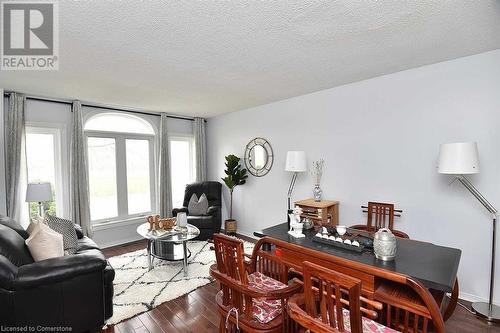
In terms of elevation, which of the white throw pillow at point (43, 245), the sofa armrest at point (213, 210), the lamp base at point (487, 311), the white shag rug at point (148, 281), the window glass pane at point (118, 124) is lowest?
the lamp base at point (487, 311)

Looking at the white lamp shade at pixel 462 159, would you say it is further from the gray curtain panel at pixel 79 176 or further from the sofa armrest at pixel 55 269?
the gray curtain panel at pixel 79 176

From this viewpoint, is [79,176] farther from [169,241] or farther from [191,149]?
[191,149]

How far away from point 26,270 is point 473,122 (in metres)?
4.39

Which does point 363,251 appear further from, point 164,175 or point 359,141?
point 164,175

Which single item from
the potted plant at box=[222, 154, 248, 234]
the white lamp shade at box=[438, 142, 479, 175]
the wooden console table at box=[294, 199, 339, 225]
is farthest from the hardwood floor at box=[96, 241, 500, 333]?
the potted plant at box=[222, 154, 248, 234]

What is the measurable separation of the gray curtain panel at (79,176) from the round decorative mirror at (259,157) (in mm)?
2924

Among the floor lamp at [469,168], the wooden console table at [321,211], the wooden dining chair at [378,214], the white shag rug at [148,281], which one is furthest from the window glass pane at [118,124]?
the floor lamp at [469,168]

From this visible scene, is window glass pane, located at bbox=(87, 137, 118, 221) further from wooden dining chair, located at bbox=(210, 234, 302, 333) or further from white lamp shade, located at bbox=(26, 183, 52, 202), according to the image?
wooden dining chair, located at bbox=(210, 234, 302, 333)

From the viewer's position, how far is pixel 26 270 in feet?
6.23

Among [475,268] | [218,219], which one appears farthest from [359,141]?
[218,219]

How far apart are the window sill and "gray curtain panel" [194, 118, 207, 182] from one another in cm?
148

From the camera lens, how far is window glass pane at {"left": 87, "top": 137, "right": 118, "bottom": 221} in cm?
440

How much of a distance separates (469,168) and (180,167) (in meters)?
5.08

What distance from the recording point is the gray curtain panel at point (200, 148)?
5.70 m
